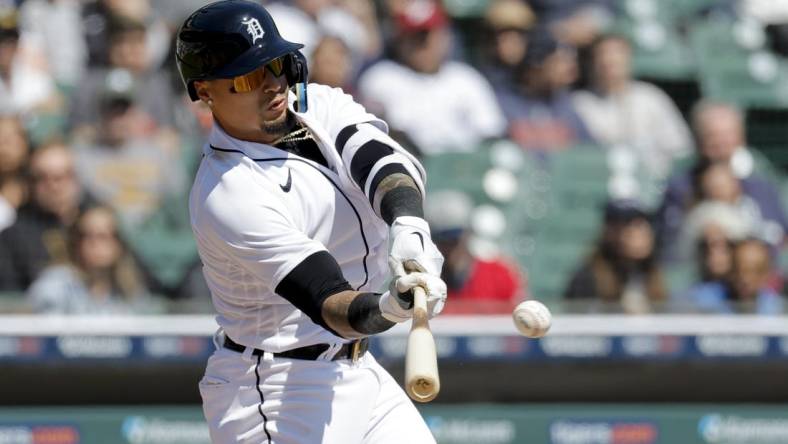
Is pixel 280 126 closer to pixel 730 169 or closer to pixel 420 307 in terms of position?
pixel 420 307

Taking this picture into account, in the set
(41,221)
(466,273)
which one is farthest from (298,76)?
(41,221)

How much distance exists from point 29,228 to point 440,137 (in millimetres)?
1994

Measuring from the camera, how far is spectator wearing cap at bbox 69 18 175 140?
6449mm

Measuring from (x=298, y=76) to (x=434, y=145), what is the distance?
3.73 m

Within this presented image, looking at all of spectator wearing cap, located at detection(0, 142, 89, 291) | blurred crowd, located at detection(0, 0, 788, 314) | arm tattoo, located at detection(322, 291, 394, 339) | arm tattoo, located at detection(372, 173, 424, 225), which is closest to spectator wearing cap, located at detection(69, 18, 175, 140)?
blurred crowd, located at detection(0, 0, 788, 314)

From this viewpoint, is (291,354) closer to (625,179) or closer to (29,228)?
(29,228)

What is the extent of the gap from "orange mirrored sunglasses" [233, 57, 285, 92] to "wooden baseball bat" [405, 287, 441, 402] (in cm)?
A: 65

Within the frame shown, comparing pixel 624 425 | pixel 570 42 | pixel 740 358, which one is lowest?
pixel 624 425

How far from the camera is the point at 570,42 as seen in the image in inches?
284

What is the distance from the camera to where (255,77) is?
2.88m

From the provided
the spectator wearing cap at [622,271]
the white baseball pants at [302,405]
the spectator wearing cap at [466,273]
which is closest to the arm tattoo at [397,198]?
the white baseball pants at [302,405]

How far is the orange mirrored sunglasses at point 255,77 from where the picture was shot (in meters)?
2.87

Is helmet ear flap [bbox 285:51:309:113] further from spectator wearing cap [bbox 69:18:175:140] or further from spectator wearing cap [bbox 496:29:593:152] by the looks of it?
spectator wearing cap [bbox 496:29:593:152]

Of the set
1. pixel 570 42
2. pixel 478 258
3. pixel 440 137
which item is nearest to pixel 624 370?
pixel 478 258
